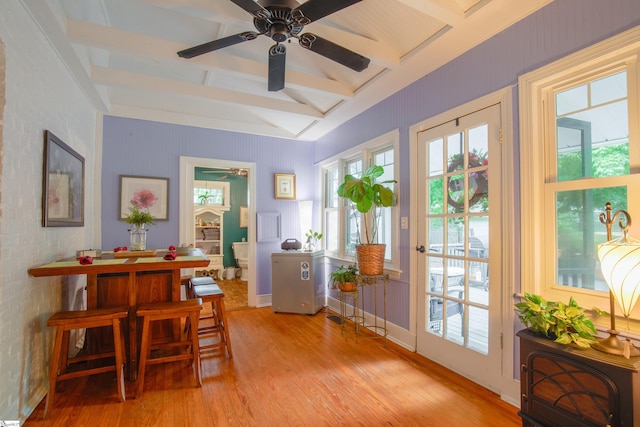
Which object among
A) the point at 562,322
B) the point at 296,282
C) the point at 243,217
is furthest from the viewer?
the point at 243,217

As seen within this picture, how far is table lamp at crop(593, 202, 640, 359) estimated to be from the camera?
1330 millimetres

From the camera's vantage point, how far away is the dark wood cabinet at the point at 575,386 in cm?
127

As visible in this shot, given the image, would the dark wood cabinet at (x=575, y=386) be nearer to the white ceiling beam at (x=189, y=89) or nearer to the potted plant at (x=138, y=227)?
the potted plant at (x=138, y=227)

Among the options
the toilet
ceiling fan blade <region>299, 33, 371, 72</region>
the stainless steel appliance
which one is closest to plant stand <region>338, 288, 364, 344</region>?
the stainless steel appliance

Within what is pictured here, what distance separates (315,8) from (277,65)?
62 cm

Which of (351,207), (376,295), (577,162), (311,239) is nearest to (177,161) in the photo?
(311,239)

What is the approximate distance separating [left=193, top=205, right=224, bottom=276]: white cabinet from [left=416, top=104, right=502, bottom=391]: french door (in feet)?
16.3

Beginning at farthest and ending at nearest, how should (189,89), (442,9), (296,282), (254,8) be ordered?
(296,282) → (189,89) → (442,9) → (254,8)

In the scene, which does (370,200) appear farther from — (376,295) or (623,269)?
(623,269)

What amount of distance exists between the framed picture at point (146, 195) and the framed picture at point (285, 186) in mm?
1539

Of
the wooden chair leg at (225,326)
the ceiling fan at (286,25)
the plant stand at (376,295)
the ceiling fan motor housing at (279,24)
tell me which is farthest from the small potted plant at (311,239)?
the ceiling fan motor housing at (279,24)

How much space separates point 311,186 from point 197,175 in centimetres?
321

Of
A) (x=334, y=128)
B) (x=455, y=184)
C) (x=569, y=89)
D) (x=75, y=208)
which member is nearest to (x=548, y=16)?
(x=569, y=89)

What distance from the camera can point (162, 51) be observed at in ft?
8.50
